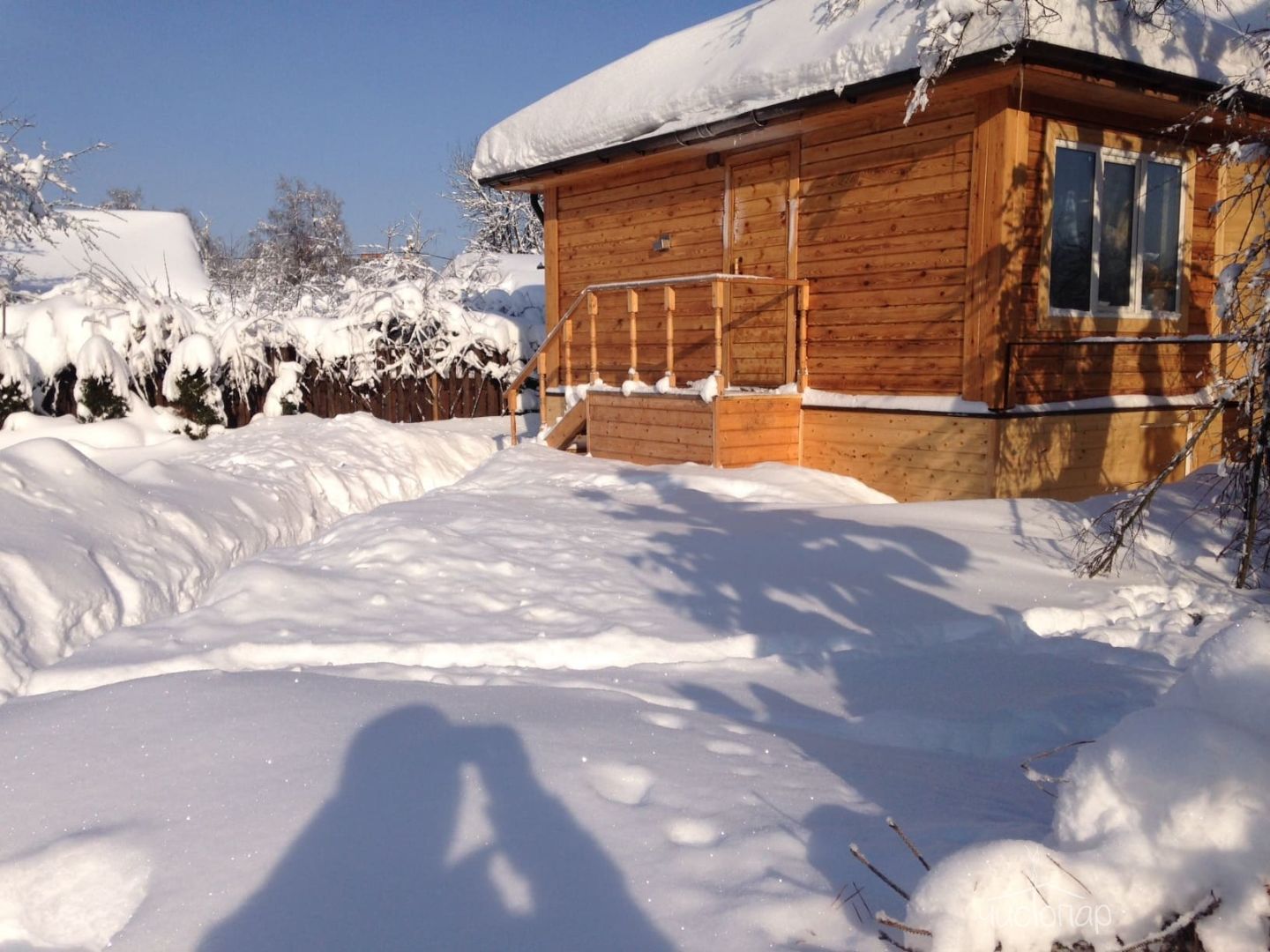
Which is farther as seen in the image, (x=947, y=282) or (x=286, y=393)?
(x=286, y=393)

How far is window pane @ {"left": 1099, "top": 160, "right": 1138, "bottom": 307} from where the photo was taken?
888cm

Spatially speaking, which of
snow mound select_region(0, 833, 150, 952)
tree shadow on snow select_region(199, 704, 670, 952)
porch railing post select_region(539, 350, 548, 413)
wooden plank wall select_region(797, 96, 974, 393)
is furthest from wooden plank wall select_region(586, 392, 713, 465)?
snow mound select_region(0, 833, 150, 952)

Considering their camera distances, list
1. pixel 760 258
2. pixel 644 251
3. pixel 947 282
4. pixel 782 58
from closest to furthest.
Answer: pixel 947 282 < pixel 782 58 < pixel 760 258 < pixel 644 251

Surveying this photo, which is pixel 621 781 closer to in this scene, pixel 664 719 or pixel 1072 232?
pixel 664 719

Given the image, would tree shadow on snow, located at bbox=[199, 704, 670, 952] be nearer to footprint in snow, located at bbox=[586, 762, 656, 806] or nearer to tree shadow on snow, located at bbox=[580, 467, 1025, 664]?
footprint in snow, located at bbox=[586, 762, 656, 806]

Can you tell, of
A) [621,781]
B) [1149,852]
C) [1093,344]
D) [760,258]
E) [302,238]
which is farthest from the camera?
[302,238]

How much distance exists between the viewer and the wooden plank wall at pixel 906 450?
8.28 m

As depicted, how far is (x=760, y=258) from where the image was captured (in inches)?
408

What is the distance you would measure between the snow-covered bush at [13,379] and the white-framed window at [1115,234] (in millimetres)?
11908

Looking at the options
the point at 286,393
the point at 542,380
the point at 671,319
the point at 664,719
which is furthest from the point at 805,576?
the point at 286,393

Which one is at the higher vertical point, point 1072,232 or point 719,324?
point 1072,232

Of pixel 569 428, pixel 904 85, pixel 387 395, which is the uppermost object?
pixel 904 85

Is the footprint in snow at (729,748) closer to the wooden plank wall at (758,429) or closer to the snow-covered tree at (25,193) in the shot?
the wooden plank wall at (758,429)

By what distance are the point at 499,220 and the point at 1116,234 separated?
31246 millimetres
